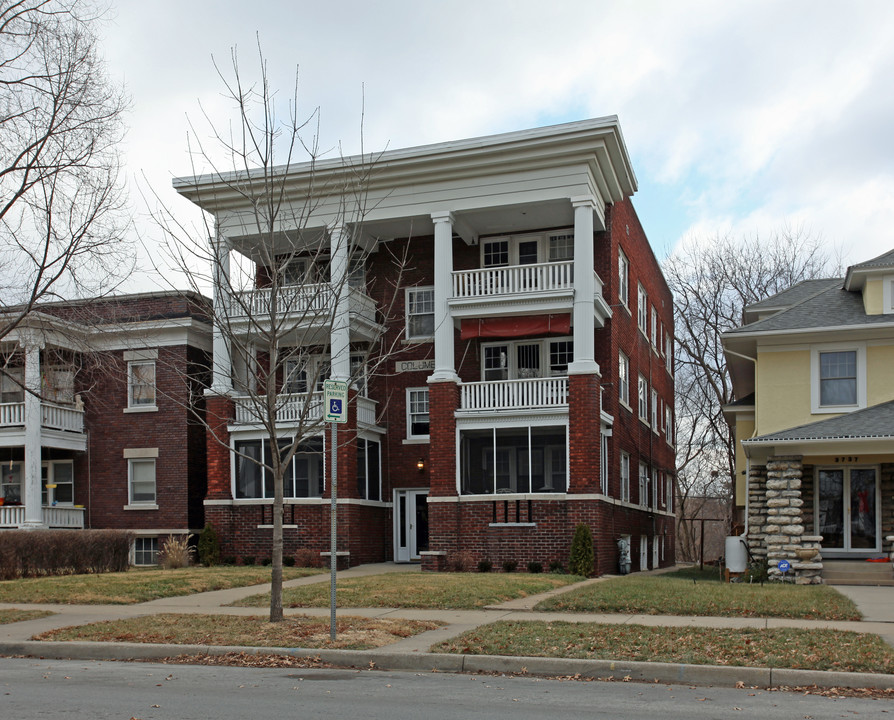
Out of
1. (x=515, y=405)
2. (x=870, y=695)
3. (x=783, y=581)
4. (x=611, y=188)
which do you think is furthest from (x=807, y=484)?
(x=870, y=695)

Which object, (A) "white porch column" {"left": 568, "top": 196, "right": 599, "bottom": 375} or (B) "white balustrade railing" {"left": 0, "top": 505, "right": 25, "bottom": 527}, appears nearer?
(A) "white porch column" {"left": 568, "top": 196, "right": 599, "bottom": 375}

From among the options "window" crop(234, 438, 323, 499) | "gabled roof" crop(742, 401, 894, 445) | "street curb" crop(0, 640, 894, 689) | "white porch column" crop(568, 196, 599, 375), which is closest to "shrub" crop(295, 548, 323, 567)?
"window" crop(234, 438, 323, 499)

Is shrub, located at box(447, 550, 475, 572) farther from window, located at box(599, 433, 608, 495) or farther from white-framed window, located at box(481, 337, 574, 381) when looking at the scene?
white-framed window, located at box(481, 337, 574, 381)

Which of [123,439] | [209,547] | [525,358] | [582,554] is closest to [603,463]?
[582,554]

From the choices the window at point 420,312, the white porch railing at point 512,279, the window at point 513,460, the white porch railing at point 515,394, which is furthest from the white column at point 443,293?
the window at point 420,312

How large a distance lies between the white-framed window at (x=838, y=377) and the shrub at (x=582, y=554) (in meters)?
6.26

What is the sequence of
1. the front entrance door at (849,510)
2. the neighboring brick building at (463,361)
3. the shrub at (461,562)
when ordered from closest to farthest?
1. the front entrance door at (849,510)
2. the shrub at (461,562)
3. the neighboring brick building at (463,361)

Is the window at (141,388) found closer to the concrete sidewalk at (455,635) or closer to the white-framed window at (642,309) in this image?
the concrete sidewalk at (455,635)

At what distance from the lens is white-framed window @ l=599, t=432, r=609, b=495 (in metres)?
25.6

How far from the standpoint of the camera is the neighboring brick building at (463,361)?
25.2m

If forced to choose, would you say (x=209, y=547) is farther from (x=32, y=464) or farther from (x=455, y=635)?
(x=455, y=635)

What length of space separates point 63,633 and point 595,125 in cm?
1760

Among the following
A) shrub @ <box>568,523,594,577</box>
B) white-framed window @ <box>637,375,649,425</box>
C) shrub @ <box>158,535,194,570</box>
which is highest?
white-framed window @ <box>637,375,649,425</box>

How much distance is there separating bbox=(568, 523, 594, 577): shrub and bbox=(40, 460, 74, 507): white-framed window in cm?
1681
